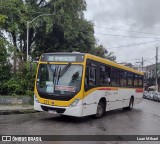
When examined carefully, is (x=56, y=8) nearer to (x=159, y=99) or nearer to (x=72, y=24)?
(x=72, y=24)

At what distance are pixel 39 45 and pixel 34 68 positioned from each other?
16596 millimetres

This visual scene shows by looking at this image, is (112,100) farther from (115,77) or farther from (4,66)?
(4,66)

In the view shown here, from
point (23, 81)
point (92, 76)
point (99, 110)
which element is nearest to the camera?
point (92, 76)

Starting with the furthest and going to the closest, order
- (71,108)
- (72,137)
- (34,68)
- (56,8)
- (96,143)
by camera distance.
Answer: (56,8) → (34,68) → (71,108) → (72,137) → (96,143)

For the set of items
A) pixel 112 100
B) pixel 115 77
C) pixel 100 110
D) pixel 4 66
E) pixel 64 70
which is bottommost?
pixel 100 110

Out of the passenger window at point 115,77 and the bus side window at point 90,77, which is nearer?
the bus side window at point 90,77

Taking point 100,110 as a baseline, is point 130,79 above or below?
above

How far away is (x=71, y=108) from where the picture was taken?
13.8 meters

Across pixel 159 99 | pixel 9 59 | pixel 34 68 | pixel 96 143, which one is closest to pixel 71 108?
pixel 96 143

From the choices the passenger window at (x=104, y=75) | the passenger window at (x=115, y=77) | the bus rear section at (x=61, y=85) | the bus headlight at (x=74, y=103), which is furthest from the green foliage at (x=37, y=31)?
the bus headlight at (x=74, y=103)

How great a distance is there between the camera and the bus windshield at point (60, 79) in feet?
45.8

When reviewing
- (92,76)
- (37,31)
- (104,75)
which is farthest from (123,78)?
(37,31)

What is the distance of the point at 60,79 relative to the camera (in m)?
14.2

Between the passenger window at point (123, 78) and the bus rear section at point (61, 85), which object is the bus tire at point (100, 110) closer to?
the bus rear section at point (61, 85)
